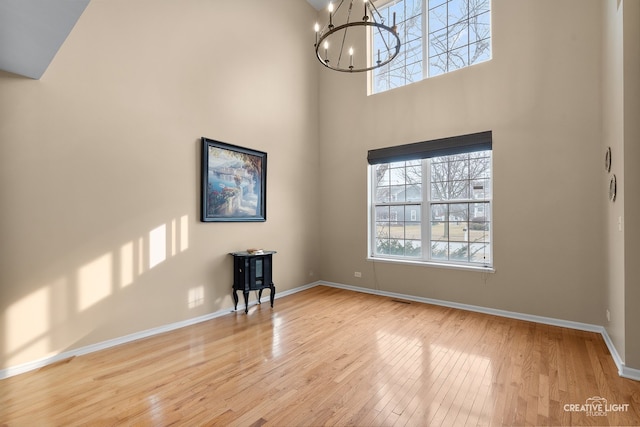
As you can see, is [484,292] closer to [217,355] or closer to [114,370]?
[217,355]

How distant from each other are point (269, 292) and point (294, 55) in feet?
13.3

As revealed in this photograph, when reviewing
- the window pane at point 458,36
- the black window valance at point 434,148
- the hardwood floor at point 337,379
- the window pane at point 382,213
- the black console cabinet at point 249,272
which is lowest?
the hardwood floor at point 337,379

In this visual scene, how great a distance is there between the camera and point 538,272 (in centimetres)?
379

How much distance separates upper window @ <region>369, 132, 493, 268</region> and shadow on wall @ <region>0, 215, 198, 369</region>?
3.26m

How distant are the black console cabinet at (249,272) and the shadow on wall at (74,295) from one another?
0.83 metres

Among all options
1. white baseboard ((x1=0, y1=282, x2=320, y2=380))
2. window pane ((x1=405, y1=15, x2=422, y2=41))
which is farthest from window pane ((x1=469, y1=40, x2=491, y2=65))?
white baseboard ((x1=0, y1=282, x2=320, y2=380))

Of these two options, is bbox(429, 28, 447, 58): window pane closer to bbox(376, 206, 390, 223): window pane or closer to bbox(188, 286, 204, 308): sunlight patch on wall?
bbox(376, 206, 390, 223): window pane

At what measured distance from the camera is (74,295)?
292 centimetres

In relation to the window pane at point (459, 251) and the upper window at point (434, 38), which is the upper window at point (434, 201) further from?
the upper window at point (434, 38)

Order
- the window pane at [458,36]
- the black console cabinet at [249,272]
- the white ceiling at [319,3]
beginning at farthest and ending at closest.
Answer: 1. the white ceiling at [319,3]
2. the window pane at [458,36]
3. the black console cabinet at [249,272]

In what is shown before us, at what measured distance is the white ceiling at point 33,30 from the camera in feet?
5.90

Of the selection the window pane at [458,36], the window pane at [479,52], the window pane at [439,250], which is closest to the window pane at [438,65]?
the window pane at [458,36]

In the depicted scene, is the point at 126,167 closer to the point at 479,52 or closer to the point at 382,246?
the point at 382,246

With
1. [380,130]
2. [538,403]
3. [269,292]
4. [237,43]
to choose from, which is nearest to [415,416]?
[538,403]
